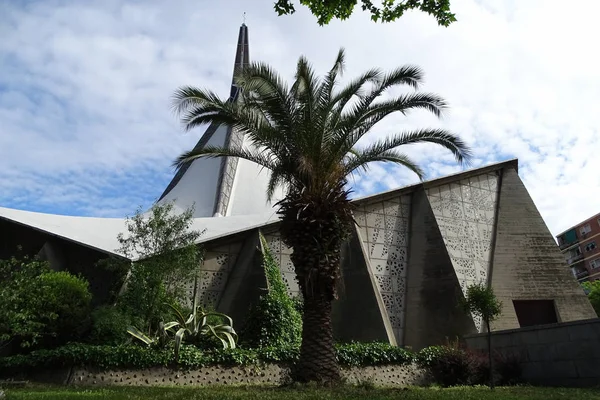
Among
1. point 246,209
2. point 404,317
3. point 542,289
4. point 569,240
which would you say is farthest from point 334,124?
point 569,240

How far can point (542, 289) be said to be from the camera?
18906 millimetres

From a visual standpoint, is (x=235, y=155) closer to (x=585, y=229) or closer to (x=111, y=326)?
(x=111, y=326)

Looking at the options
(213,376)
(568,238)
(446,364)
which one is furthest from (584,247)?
(213,376)

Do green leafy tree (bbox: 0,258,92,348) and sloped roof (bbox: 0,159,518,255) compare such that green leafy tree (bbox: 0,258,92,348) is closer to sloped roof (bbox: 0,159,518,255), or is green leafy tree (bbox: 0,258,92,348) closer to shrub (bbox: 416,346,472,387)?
sloped roof (bbox: 0,159,518,255)

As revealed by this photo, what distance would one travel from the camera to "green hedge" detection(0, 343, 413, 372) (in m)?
11.0

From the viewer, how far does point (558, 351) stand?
484 inches

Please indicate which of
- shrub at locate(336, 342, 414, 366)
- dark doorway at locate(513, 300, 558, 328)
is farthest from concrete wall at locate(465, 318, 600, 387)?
dark doorway at locate(513, 300, 558, 328)

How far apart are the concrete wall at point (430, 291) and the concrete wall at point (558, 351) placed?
2.74 meters

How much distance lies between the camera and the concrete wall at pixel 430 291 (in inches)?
679

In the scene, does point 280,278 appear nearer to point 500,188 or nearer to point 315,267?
point 315,267

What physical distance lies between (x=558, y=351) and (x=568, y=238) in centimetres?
6089

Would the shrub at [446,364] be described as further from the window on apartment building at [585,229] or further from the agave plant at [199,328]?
the window on apartment building at [585,229]

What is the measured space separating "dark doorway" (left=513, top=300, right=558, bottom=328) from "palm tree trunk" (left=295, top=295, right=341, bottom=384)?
482 inches

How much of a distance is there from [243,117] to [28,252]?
12.6 m
